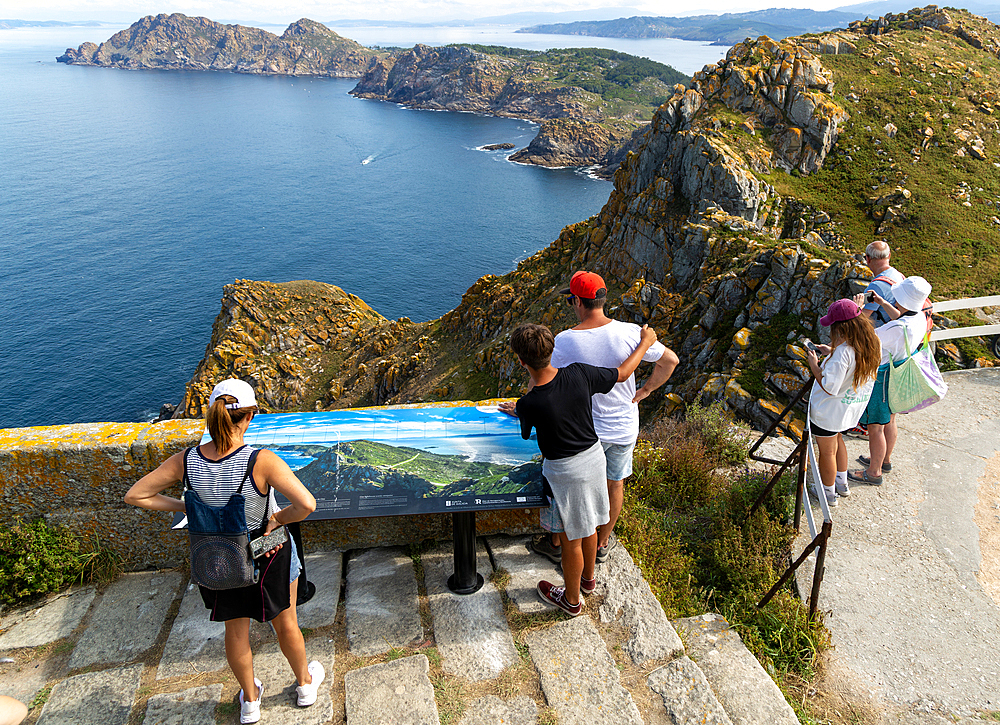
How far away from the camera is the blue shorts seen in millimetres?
4957

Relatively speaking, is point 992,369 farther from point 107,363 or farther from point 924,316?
point 107,363

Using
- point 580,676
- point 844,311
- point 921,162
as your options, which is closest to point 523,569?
point 580,676

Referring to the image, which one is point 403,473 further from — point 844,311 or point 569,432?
point 844,311

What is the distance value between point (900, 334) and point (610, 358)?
3950 millimetres

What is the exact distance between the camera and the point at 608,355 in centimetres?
470

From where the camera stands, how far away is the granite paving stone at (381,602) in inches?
184

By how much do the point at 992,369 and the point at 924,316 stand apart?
5.57m

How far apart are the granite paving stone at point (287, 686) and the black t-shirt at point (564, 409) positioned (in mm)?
2235

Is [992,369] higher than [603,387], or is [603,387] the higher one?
[603,387]

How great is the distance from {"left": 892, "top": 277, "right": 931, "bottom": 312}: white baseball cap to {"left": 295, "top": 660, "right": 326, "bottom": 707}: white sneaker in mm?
6654

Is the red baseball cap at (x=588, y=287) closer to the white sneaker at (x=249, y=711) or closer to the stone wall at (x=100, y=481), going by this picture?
the stone wall at (x=100, y=481)

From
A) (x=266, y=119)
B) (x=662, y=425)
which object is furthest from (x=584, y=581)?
(x=266, y=119)

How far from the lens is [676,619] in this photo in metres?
5.05

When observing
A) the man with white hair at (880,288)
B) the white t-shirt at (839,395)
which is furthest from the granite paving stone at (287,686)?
the man with white hair at (880,288)
